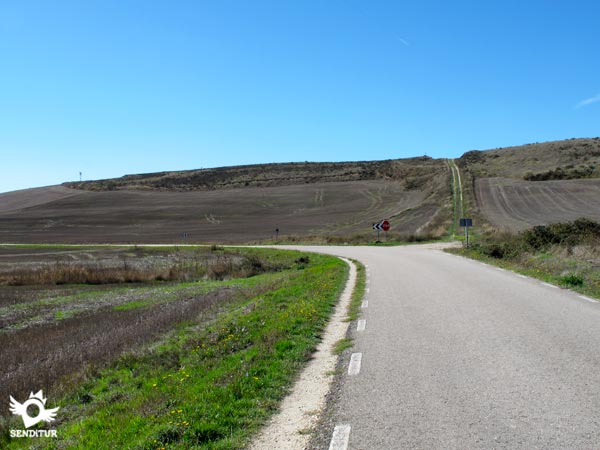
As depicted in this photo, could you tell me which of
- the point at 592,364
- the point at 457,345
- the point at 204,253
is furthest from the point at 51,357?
the point at 204,253

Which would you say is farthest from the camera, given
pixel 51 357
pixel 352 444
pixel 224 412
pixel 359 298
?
pixel 359 298

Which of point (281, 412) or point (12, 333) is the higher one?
point (281, 412)

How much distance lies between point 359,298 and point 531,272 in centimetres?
817

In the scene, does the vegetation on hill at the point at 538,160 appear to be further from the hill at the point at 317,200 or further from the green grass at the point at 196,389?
the green grass at the point at 196,389

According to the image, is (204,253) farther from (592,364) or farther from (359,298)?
(592,364)

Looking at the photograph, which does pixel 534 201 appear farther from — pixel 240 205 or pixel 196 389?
pixel 196 389

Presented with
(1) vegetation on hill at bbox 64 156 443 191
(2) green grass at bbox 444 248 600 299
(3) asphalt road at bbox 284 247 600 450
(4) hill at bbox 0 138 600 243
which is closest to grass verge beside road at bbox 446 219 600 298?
(2) green grass at bbox 444 248 600 299

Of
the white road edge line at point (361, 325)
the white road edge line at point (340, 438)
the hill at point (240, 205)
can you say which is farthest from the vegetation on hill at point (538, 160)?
the white road edge line at point (340, 438)

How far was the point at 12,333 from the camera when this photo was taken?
667 inches

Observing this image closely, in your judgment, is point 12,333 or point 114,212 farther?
point 114,212

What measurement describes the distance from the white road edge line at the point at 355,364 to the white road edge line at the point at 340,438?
200cm

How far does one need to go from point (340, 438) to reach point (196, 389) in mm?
2658

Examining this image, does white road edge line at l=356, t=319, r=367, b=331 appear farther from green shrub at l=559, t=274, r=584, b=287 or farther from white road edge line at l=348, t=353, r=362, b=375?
green shrub at l=559, t=274, r=584, b=287

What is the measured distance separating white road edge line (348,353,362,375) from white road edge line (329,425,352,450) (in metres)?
2.00
